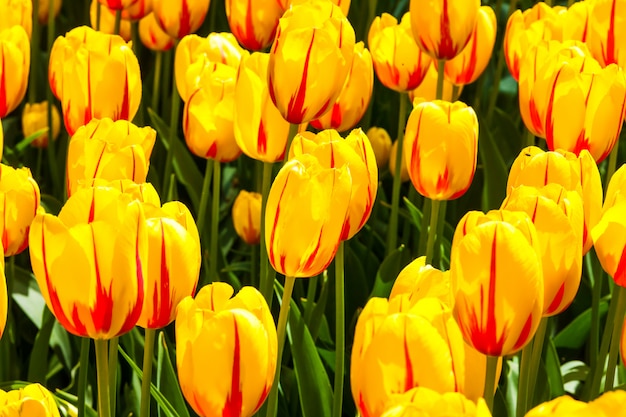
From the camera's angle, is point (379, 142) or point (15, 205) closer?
point (15, 205)

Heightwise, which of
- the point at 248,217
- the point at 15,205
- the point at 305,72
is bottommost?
the point at 248,217

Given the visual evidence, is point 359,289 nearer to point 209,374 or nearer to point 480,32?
point 480,32

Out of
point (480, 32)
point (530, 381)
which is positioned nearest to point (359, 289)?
point (480, 32)

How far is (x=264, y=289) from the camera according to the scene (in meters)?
1.23

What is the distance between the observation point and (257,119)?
1.28m

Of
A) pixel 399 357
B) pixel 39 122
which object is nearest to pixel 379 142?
pixel 39 122

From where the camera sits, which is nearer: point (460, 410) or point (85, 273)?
point (460, 410)

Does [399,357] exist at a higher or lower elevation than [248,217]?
higher

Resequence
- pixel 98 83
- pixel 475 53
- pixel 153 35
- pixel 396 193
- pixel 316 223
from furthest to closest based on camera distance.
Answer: pixel 153 35 < pixel 475 53 < pixel 396 193 < pixel 98 83 < pixel 316 223

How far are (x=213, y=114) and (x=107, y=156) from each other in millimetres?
283

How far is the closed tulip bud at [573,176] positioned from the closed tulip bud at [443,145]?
0.53 feet

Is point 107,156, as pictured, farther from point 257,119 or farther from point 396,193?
point 396,193

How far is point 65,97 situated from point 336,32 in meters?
0.37

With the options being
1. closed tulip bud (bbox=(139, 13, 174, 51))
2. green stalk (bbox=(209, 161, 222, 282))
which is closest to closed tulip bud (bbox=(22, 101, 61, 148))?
closed tulip bud (bbox=(139, 13, 174, 51))
